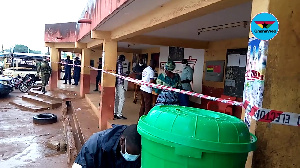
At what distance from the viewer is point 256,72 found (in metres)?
1.71

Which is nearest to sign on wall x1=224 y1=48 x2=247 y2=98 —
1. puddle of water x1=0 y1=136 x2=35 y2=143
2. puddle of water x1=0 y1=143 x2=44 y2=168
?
puddle of water x1=0 y1=143 x2=44 y2=168

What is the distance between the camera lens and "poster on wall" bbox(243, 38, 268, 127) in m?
1.66

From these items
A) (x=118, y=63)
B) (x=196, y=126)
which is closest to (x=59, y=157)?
(x=118, y=63)

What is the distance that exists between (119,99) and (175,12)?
3877 millimetres

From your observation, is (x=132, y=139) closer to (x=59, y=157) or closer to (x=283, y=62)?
(x=283, y=62)

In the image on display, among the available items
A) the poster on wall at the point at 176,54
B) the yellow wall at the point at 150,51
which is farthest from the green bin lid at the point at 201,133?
the yellow wall at the point at 150,51

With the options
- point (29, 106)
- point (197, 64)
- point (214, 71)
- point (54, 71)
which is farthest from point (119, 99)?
point (54, 71)

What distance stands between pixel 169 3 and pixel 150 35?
3.35 m

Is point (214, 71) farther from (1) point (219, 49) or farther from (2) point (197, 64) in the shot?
(2) point (197, 64)

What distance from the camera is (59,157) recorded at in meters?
6.01

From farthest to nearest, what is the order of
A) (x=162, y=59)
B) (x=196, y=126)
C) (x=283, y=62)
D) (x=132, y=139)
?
(x=162, y=59) < (x=132, y=139) < (x=283, y=62) < (x=196, y=126)

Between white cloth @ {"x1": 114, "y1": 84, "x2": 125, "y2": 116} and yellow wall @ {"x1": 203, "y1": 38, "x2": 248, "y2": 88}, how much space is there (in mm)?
2909

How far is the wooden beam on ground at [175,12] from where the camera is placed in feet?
8.05

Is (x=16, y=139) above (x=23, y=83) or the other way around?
the other way around
